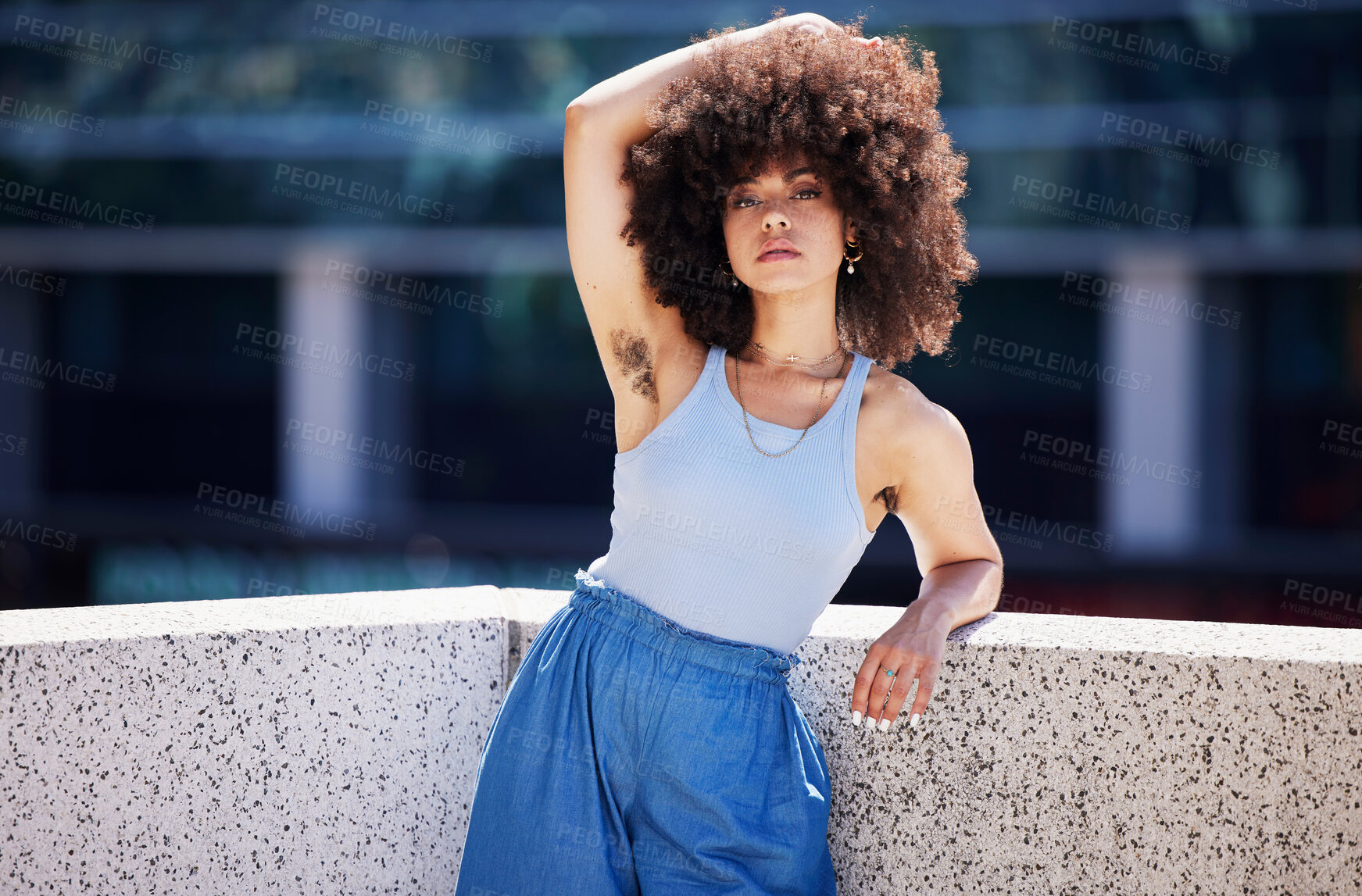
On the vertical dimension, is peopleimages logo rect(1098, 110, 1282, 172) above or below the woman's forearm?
above

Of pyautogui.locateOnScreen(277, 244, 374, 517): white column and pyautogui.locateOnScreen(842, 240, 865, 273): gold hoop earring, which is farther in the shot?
pyautogui.locateOnScreen(277, 244, 374, 517): white column

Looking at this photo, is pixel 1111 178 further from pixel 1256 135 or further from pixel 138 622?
pixel 138 622

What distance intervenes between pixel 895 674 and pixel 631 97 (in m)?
1.08

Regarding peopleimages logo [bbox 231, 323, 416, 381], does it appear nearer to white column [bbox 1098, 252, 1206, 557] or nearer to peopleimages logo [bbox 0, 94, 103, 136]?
peopleimages logo [bbox 0, 94, 103, 136]

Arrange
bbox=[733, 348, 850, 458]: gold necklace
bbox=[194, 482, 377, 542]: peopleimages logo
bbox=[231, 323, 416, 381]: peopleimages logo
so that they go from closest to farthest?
bbox=[733, 348, 850, 458]: gold necklace → bbox=[194, 482, 377, 542]: peopleimages logo → bbox=[231, 323, 416, 381]: peopleimages logo

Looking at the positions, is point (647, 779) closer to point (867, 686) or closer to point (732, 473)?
point (867, 686)

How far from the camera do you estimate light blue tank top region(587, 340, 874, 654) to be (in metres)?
1.89

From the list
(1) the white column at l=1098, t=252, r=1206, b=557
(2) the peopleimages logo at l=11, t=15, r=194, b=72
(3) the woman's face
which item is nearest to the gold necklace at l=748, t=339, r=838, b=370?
(3) the woman's face

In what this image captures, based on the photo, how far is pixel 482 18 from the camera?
11.8 m

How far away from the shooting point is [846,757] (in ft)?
6.73

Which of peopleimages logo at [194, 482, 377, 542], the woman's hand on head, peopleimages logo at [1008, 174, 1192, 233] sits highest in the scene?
peopleimages logo at [1008, 174, 1192, 233]

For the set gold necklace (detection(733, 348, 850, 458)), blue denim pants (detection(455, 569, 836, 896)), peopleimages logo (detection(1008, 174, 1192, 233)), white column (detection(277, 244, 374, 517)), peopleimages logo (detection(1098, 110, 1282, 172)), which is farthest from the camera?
white column (detection(277, 244, 374, 517))

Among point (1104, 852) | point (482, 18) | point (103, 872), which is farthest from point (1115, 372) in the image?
point (103, 872)

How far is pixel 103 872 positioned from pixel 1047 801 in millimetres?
1547
